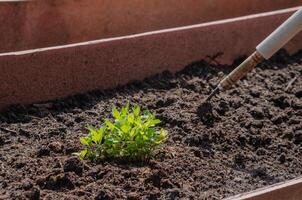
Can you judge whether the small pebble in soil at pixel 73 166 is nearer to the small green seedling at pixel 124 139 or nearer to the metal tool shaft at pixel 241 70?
the small green seedling at pixel 124 139

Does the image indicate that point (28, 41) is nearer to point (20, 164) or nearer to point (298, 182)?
point (20, 164)

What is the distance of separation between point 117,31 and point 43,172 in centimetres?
174

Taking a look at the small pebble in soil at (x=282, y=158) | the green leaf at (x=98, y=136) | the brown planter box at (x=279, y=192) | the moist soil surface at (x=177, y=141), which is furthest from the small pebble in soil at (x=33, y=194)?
the small pebble in soil at (x=282, y=158)

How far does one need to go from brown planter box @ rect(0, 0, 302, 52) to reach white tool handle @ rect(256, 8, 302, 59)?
1389mm

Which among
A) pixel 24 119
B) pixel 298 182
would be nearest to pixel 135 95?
pixel 24 119

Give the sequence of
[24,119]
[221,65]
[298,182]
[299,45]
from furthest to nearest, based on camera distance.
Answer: [299,45] → [221,65] → [24,119] → [298,182]

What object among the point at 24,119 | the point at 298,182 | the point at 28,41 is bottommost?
the point at 298,182

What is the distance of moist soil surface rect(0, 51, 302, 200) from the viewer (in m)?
2.83

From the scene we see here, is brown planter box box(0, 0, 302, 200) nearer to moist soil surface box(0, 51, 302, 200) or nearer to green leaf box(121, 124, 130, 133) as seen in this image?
moist soil surface box(0, 51, 302, 200)

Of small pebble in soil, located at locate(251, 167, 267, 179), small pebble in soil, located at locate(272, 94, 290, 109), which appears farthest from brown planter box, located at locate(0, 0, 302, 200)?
small pebble in soil, located at locate(272, 94, 290, 109)

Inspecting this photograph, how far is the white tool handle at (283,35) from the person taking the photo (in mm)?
3204

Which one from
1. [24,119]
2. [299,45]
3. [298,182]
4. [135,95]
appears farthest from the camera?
[299,45]

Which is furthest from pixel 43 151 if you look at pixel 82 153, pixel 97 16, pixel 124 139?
pixel 97 16

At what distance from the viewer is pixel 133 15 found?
4.49m
